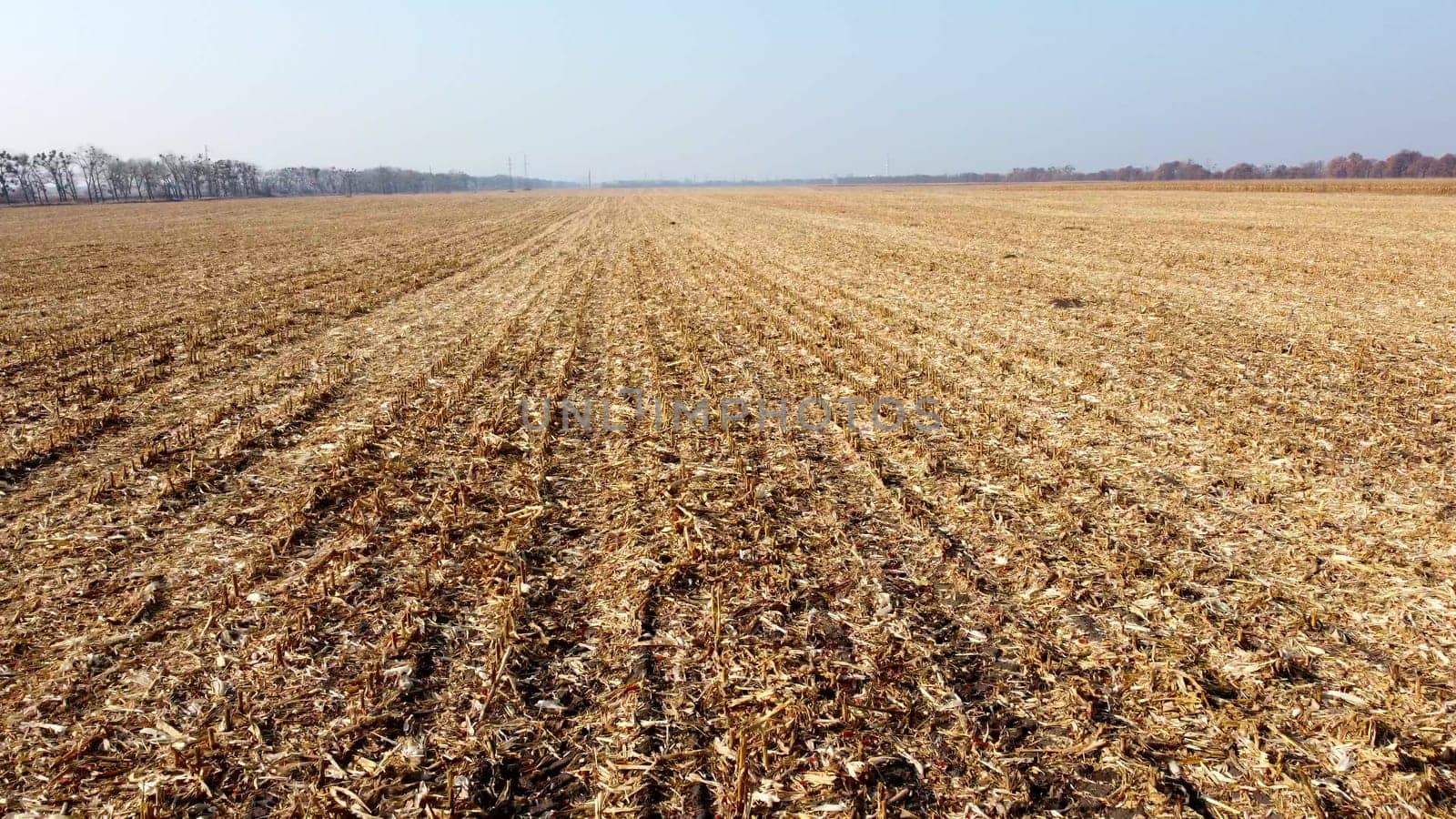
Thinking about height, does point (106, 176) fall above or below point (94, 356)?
above

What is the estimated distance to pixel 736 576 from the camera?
5.21m

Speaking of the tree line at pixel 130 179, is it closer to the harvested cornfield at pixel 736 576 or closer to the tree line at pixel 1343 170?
the harvested cornfield at pixel 736 576

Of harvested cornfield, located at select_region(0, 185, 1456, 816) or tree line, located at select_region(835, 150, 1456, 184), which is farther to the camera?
tree line, located at select_region(835, 150, 1456, 184)

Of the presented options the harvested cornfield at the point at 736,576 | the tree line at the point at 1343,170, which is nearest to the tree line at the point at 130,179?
the harvested cornfield at the point at 736,576

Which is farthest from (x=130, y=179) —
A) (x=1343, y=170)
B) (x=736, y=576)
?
(x=1343, y=170)

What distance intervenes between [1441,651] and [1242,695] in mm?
1453

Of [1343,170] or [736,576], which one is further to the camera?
[1343,170]

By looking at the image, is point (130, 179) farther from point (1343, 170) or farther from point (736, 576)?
point (1343, 170)

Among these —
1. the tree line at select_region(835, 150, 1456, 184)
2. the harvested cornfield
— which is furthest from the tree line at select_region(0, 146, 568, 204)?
the tree line at select_region(835, 150, 1456, 184)

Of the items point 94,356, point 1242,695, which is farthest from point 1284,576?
point 94,356

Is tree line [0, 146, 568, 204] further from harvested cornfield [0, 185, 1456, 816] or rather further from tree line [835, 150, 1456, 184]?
tree line [835, 150, 1456, 184]

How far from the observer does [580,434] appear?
26.6ft

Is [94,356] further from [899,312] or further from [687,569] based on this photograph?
[899,312]

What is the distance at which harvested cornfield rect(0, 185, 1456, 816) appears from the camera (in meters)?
3.51
